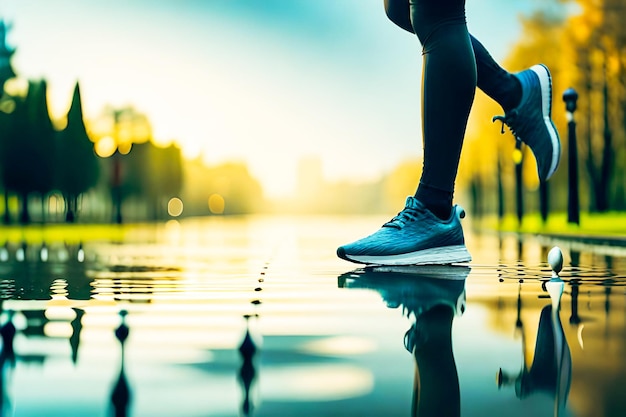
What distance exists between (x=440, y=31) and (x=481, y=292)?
1.46m

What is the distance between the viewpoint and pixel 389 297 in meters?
2.66

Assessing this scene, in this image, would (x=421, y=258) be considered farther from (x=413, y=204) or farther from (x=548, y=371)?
(x=548, y=371)

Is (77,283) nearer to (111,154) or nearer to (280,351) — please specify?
(280,351)

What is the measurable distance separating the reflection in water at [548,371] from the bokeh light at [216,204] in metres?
103

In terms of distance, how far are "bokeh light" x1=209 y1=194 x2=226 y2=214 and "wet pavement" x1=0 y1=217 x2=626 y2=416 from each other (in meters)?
102

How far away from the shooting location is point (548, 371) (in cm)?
147

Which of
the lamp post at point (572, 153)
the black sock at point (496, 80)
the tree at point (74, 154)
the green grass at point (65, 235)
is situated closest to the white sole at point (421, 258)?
the black sock at point (496, 80)

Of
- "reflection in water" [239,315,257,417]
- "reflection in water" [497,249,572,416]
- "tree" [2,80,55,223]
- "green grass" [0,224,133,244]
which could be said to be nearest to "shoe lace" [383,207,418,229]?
"reflection in water" [497,249,572,416]

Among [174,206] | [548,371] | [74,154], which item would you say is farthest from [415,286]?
[174,206]

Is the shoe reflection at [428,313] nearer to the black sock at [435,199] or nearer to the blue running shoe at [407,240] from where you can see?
the blue running shoe at [407,240]

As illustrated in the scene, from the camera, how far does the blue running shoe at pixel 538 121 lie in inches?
159

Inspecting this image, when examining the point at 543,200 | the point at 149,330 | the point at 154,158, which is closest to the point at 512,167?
the point at 543,200

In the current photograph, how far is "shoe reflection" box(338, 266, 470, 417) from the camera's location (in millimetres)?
1290

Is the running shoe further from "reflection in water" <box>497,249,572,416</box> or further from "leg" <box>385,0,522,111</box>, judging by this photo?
"leg" <box>385,0,522,111</box>
